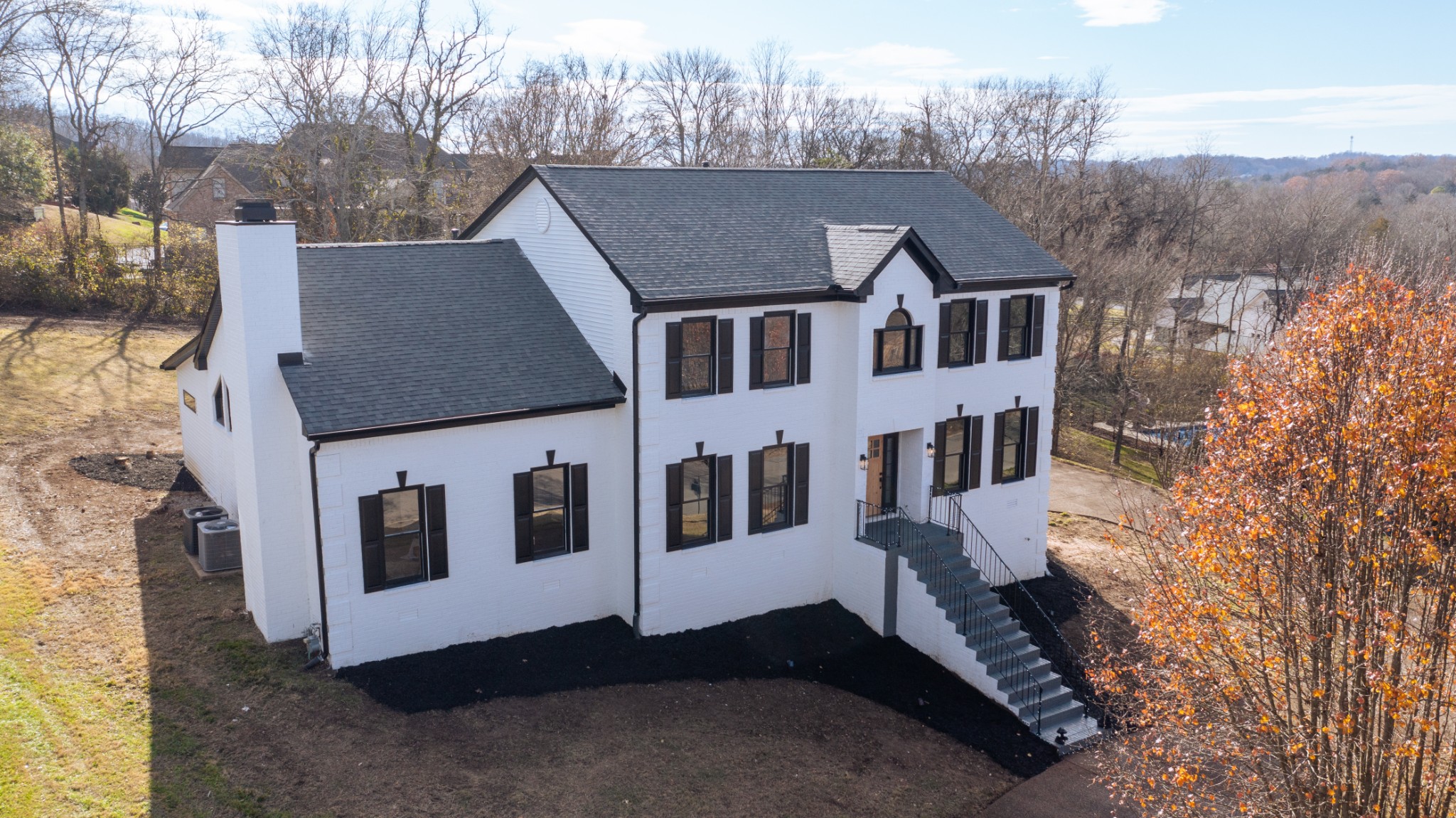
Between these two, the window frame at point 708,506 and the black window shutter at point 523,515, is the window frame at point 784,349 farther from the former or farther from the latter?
the black window shutter at point 523,515

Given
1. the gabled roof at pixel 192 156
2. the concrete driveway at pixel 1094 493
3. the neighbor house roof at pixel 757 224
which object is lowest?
the concrete driveway at pixel 1094 493

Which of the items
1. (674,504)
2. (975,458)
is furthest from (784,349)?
(975,458)

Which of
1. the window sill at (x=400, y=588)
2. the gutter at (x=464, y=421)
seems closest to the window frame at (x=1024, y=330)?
the gutter at (x=464, y=421)

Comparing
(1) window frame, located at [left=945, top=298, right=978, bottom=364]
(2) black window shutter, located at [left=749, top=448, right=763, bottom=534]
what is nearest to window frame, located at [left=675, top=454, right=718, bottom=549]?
(2) black window shutter, located at [left=749, top=448, right=763, bottom=534]

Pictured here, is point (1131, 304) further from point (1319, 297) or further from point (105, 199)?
→ point (105, 199)

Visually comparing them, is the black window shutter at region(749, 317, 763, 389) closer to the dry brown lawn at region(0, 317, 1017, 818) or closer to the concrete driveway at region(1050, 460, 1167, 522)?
the dry brown lawn at region(0, 317, 1017, 818)

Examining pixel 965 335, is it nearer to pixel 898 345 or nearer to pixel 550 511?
pixel 898 345
